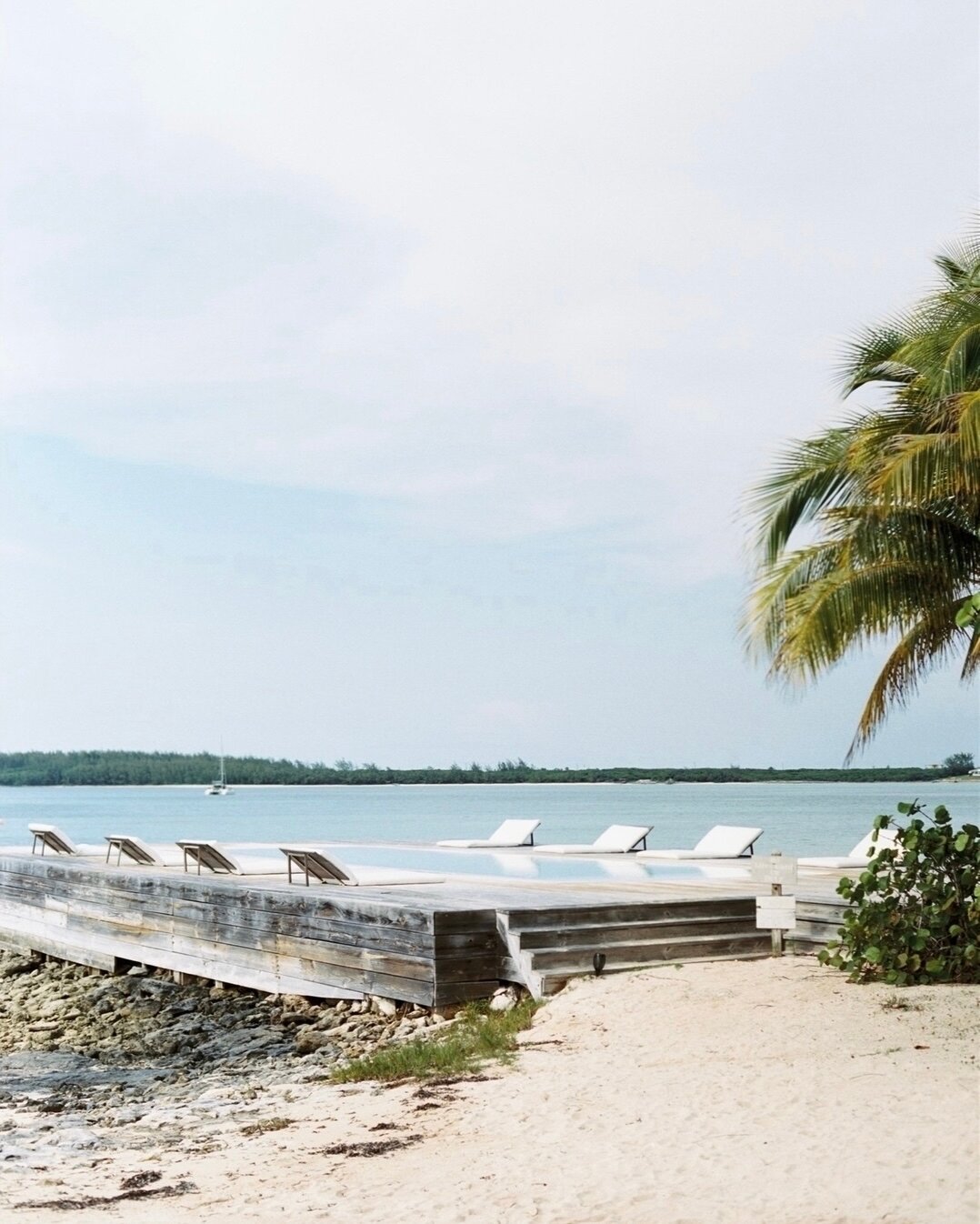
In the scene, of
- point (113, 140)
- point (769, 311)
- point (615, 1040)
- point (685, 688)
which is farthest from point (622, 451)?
point (615, 1040)

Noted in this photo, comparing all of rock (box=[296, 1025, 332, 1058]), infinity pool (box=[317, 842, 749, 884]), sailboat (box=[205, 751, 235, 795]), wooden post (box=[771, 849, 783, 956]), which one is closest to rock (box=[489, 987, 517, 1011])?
rock (box=[296, 1025, 332, 1058])

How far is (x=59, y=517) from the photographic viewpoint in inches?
2606

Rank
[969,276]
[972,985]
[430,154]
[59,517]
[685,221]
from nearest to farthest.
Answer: [972,985], [969,276], [430,154], [685,221], [59,517]

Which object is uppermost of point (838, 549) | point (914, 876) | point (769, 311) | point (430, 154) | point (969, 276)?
point (430, 154)

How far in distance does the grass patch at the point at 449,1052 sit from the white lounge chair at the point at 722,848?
7.14m

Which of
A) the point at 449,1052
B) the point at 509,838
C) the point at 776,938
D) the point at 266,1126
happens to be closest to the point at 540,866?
the point at 776,938

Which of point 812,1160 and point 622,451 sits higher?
point 622,451

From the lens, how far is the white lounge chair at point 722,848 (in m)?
15.4

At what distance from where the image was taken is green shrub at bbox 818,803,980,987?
8.09m

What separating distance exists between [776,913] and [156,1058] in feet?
15.5

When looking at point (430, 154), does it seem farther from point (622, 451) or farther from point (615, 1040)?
point (615, 1040)

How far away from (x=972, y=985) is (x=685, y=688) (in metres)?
43.5

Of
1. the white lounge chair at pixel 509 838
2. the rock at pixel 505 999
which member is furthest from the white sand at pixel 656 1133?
the white lounge chair at pixel 509 838

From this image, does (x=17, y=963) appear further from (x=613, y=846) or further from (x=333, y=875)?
(x=613, y=846)
